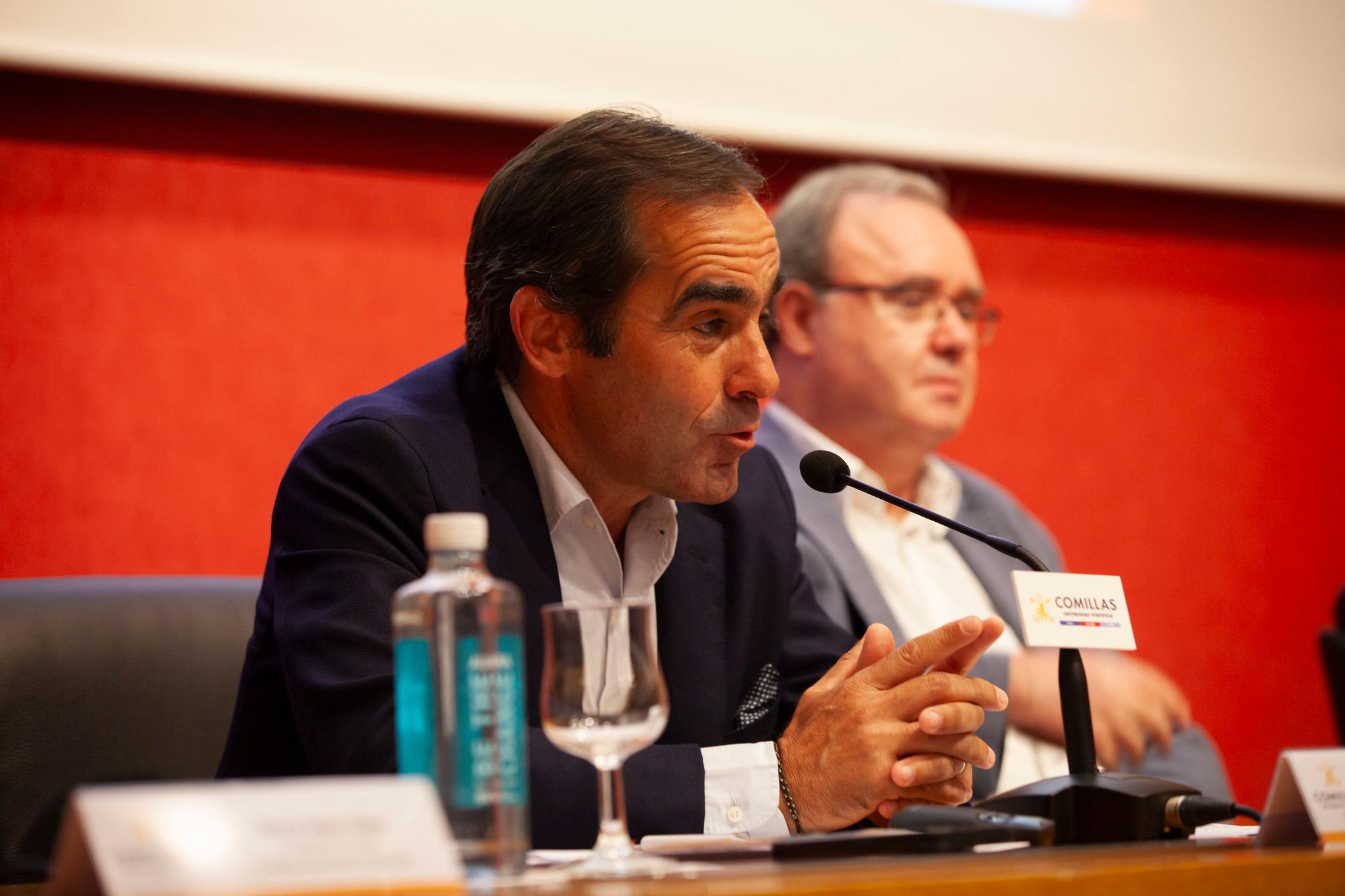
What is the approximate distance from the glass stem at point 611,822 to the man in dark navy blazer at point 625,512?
0.85 ft

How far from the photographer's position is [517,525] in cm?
145

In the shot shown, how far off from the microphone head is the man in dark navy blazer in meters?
0.13

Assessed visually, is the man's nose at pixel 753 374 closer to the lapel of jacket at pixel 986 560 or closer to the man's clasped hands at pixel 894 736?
the man's clasped hands at pixel 894 736

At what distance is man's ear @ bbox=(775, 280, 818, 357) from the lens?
8.71 ft

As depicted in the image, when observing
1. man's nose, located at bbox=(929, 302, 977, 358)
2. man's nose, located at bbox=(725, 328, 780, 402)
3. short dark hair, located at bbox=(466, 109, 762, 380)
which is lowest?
man's nose, located at bbox=(725, 328, 780, 402)

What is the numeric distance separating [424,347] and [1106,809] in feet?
5.56

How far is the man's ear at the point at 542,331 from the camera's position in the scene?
1600mm

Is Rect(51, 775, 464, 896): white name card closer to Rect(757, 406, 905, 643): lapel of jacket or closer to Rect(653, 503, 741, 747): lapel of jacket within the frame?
Rect(653, 503, 741, 747): lapel of jacket

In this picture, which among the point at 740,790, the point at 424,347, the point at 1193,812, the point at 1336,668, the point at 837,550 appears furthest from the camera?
the point at 424,347

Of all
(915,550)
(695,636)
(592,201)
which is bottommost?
(695,636)

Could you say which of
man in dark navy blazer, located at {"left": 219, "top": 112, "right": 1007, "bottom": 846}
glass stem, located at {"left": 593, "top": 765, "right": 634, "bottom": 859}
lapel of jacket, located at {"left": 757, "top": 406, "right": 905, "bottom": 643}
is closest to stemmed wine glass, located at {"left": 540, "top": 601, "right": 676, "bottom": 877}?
glass stem, located at {"left": 593, "top": 765, "right": 634, "bottom": 859}

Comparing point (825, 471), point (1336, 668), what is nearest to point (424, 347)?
point (825, 471)

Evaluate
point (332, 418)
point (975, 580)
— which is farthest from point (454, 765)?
point (975, 580)

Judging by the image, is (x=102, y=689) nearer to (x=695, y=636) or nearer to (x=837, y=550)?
(x=695, y=636)
